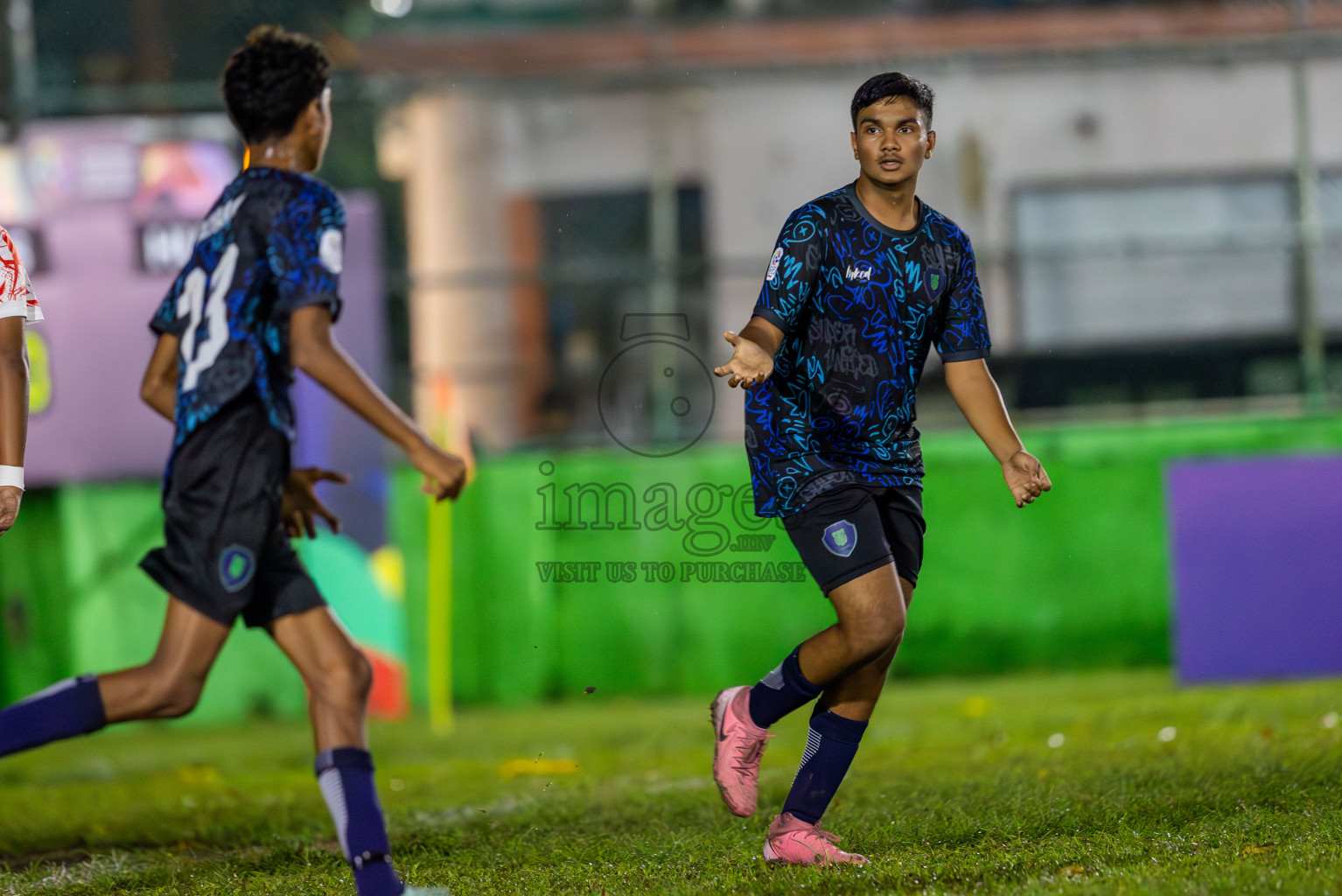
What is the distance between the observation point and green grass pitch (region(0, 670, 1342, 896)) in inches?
145

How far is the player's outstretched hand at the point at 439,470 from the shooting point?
336 cm

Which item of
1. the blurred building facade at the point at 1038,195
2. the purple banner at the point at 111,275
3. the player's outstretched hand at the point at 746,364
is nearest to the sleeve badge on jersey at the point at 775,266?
the player's outstretched hand at the point at 746,364

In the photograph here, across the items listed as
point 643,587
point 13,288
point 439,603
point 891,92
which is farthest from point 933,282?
point 439,603

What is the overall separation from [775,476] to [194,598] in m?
1.40

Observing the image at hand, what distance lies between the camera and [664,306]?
32.3 ft

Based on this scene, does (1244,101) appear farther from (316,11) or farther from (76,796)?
(76,796)

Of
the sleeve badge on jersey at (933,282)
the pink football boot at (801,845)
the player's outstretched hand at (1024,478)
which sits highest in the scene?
the sleeve badge on jersey at (933,282)

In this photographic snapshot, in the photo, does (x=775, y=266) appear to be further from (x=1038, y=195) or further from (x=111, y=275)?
(x=1038, y=195)

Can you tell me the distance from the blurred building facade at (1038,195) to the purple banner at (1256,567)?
5.07 ft

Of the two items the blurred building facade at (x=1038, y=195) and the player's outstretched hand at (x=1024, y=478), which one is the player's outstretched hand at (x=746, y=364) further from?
the blurred building facade at (x=1038, y=195)

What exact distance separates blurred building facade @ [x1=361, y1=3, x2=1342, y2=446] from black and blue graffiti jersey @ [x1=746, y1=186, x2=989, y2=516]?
562 centimetres

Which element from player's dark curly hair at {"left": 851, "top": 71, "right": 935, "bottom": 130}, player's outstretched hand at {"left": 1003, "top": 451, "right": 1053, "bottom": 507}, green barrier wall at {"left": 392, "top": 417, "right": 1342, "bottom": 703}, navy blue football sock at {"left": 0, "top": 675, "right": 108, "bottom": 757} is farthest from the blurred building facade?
navy blue football sock at {"left": 0, "top": 675, "right": 108, "bottom": 757}

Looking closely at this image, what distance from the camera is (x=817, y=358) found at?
153 inches

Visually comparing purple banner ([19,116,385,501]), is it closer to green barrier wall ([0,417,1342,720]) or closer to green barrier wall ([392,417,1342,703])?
green barrier wall ([0,417,1342,720])
